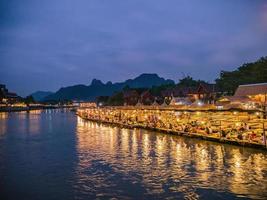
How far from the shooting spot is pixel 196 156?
3456cm

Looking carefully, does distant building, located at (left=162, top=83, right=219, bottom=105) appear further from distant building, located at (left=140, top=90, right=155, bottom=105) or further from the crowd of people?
the crowd of people

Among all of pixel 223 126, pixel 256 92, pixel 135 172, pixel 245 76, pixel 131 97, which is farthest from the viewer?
pixel 131 97

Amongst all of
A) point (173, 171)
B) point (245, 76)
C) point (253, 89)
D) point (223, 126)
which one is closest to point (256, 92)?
point (253, 89)

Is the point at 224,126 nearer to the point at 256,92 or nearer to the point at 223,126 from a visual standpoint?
the point at 223,126

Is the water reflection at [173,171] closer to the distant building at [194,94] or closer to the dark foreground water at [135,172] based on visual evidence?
the dark foreground water at [135,172]

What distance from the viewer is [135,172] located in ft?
90.9

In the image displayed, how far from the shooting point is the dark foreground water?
22130 millimetres

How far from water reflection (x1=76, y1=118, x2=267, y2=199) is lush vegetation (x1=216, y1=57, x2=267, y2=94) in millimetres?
41795

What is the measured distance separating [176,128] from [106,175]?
2862cm

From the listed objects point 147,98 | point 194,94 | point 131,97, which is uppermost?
point 194,94

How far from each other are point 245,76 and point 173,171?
65.7 metres

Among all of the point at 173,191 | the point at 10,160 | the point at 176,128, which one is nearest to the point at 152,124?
the point at 176,128

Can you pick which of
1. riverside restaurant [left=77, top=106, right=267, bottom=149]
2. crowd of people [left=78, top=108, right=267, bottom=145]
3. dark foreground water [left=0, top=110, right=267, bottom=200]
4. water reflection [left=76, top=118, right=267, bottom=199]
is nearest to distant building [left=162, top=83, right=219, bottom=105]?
riverside restaurant [left=77, top=106, right=267, bottom=149]

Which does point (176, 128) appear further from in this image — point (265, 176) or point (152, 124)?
point (265, 176)
